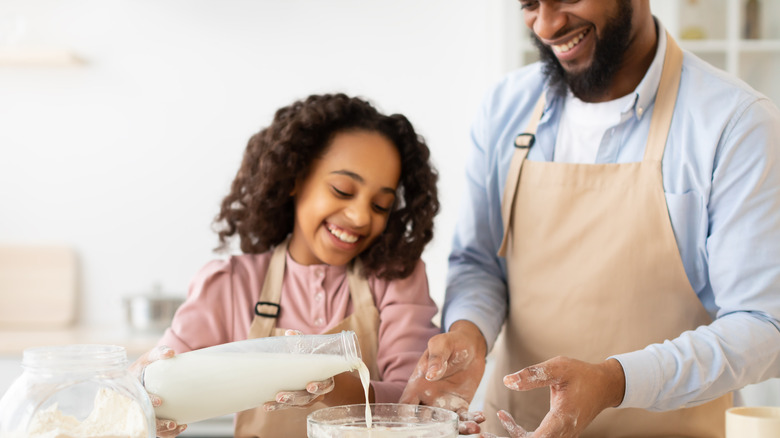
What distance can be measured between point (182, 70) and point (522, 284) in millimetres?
2136

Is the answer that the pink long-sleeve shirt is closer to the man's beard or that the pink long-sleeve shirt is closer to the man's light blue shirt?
the man's light blue shirt

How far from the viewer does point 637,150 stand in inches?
54.9

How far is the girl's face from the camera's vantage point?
1457 mm

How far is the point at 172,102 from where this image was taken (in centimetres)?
315

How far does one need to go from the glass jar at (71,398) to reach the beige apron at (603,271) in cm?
86

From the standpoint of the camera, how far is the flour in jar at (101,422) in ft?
2.41

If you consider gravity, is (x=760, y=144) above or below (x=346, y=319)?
above

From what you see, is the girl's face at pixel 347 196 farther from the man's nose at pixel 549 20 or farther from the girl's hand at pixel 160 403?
the girl's hand at pixel 160 403

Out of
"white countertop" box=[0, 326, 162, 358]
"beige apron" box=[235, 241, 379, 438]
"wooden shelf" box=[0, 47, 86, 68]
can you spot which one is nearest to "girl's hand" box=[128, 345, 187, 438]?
"beige apron" box=[235, 241, 379, 438]

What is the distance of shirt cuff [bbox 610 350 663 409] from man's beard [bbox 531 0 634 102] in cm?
54

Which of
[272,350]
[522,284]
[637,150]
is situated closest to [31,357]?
[272,350]

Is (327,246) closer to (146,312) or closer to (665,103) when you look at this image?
(665,103)

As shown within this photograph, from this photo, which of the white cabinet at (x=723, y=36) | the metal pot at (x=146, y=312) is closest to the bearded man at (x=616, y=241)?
the white cabinet at (x=723, y=36)

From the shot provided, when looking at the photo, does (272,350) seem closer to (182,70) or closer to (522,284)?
(522,284)
